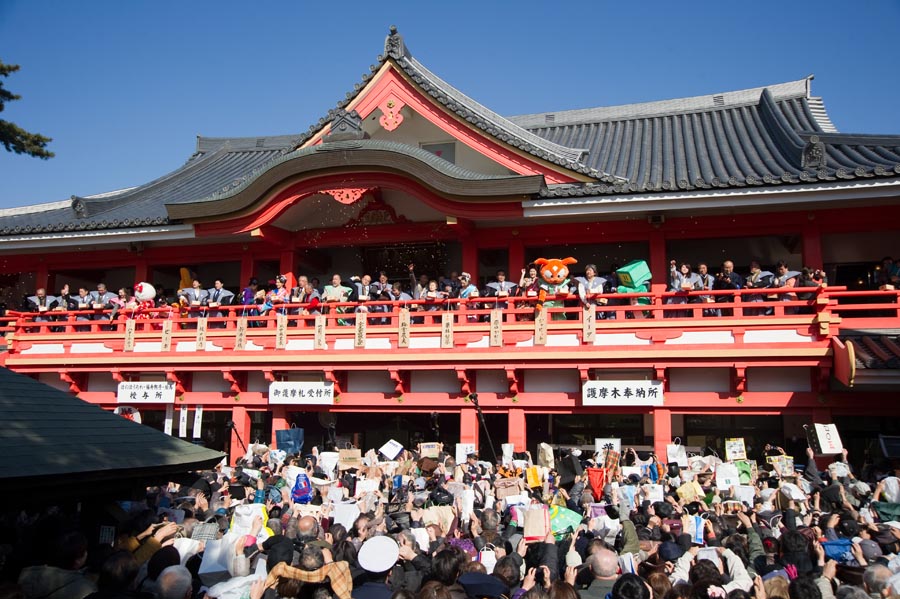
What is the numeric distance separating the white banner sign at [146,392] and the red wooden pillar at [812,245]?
1371 cm

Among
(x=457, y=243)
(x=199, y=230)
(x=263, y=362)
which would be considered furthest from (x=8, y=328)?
(x=457, y=243)

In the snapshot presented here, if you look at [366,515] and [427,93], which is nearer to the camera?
[366,515]

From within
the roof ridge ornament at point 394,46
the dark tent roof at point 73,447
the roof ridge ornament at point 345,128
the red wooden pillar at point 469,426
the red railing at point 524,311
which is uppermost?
the roof ridge ornament at point 394,46

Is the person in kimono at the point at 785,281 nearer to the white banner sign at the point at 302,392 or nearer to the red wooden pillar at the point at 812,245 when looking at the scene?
the red wooden pillar at the point at 812,245

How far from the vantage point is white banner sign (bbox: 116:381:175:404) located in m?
15.9

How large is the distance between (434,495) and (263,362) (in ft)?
23.1

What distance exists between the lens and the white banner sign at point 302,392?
14.8 m

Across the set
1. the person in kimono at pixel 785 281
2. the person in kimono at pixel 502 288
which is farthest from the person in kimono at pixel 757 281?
the person in kimono at pixel 502 288

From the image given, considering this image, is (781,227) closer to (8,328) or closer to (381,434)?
(381,434)

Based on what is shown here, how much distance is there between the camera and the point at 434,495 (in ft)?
30.2

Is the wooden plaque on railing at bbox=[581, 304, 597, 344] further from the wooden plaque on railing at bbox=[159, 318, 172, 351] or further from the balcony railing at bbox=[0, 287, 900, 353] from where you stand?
the wooden plaque on railing at bbox=[159, 318, 172, 351]

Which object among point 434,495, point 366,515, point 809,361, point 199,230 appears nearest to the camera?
point 366,515

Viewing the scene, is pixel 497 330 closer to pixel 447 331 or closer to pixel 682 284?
pixel 447 331

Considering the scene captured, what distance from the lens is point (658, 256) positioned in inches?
563
